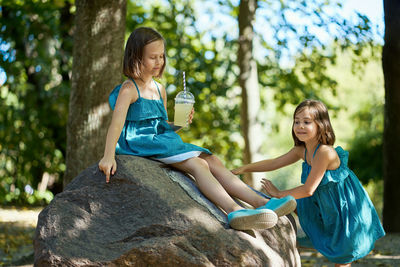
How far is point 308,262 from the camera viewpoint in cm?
499

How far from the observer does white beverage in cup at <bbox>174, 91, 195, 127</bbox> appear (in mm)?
3512

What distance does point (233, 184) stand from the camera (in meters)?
3.43

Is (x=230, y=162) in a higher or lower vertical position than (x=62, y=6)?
lower

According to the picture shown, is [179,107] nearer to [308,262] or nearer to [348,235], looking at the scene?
[348,235]

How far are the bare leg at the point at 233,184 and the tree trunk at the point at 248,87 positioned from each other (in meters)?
4.15

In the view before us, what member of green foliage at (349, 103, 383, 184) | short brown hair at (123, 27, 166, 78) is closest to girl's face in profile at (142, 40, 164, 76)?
short brown hair at (123, 27, 166, 78)

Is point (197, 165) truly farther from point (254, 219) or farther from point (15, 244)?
point (15, 244)

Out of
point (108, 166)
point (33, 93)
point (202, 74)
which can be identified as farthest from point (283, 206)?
point (33, 93)

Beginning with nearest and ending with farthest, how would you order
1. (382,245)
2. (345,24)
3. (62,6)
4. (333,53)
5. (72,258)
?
1. (72,258)
2. (382,245)
3. (345,24)
4. (62,6)
5. (333,53)

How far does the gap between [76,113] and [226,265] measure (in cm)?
252

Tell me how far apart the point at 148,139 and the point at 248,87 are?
4.45 meters

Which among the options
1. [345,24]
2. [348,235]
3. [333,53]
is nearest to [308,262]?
[348,235]

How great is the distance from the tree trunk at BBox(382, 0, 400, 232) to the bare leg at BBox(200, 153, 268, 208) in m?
3.44

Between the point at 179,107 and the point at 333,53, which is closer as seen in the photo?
the point at 179,107
